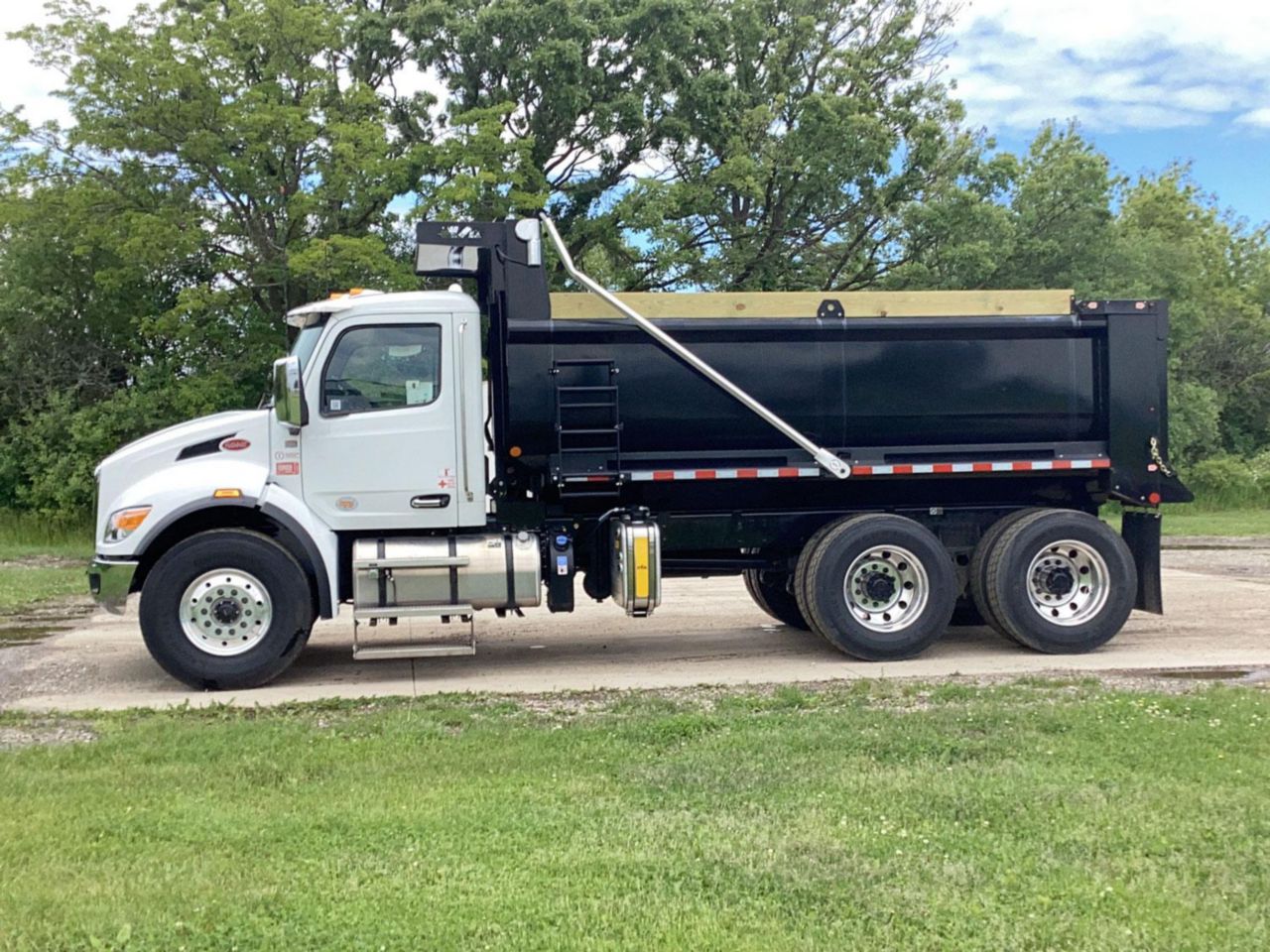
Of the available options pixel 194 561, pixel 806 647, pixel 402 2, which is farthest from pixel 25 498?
pixel 806 647

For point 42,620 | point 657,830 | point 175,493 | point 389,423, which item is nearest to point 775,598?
point 389,423

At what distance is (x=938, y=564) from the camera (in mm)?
9195

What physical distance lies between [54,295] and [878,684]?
868 inches

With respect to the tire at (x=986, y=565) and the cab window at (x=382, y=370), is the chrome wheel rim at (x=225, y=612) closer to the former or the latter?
the cab window at (x=382, y=370)

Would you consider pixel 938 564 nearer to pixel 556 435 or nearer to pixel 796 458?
pixel 796 458

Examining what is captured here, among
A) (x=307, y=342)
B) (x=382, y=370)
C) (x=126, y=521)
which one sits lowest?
(x=126, y=521)

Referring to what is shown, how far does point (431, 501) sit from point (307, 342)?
155 centimetres

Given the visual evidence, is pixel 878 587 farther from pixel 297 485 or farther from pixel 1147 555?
pixel 297 485

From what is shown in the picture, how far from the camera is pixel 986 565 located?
9477 millimetres

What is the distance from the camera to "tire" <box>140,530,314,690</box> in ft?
27.0

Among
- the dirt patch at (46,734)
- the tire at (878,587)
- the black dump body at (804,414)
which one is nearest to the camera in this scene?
the dirt patch at (46,734)

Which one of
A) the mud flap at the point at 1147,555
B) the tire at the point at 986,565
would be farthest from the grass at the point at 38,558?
the mud flap at the point at 1147,555

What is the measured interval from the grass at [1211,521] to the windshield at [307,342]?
14923mm

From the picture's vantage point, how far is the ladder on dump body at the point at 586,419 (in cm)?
880
